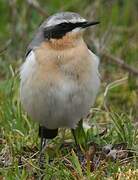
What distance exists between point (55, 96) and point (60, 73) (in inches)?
7.6

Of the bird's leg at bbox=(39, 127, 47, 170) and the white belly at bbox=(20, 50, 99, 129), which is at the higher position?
the white belly at bbox=(20, 50, 99, 129)

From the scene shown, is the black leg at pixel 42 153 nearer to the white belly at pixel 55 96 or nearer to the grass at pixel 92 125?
the grass at pixel 92 125

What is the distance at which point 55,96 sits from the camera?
607cm

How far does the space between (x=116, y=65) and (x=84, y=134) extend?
2684 mm

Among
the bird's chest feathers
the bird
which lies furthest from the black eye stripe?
the bird's chest feathers

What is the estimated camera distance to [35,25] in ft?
33.0

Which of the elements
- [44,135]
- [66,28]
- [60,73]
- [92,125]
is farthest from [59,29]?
[92,125]

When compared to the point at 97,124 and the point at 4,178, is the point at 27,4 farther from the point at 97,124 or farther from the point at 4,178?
the point at 4,178

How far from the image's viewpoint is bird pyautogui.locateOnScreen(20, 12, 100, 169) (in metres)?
6.04

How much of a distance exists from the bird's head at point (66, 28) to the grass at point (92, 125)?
0.81m

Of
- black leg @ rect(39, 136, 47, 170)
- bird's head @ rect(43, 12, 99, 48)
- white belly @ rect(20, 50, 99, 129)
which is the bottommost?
black leg @ rect(39, 136, 47, 170)

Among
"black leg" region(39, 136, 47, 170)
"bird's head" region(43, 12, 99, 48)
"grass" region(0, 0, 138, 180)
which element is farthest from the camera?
"bird's head" region(43, 12, 99, 48)

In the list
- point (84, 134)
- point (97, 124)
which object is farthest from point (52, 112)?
point (97, 124)

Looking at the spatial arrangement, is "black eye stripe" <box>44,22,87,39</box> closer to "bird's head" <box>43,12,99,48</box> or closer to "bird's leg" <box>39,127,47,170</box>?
"bird's head" <box>43,12,99,48</box>
